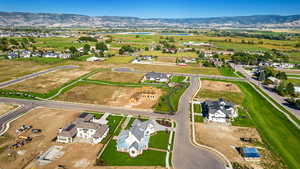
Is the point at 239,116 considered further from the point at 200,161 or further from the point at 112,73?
the point at 112,73

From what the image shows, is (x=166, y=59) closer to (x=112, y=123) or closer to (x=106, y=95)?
(x=106, y=95)

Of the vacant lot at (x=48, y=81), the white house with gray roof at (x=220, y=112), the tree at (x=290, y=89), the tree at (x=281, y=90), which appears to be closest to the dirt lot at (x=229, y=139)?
the white house with gray roof at (x=220, y=112)

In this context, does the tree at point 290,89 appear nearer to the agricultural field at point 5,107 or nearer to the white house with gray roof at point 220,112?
the white house with gray roof at point 220,112

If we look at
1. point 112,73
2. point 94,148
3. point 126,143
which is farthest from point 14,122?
point 112,73

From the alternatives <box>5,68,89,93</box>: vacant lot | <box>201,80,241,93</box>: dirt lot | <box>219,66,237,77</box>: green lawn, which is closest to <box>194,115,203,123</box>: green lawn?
<box>201,80,241,93</box>: dirt lot

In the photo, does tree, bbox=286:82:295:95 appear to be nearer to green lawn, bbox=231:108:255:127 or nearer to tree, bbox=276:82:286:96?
tree, bbox=276:82:286:96
